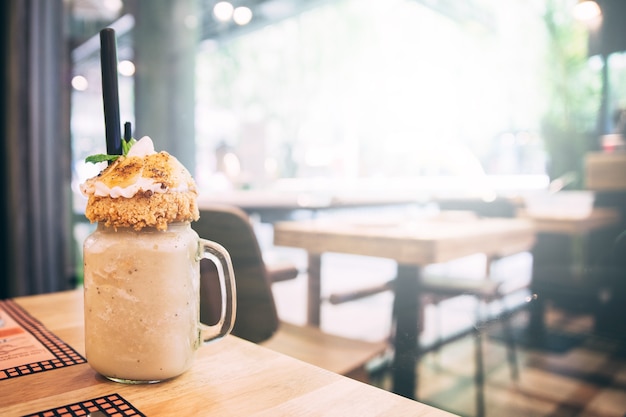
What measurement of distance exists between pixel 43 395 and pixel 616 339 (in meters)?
1.23

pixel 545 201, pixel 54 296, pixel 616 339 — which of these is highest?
pixel 545 201

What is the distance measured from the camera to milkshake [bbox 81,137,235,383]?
0.58 meters

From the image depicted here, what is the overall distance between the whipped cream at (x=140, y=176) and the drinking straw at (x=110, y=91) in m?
0.03

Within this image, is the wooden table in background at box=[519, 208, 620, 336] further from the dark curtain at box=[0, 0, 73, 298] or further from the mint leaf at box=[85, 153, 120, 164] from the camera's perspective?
the dark curtain at box=[0, 0, 73, 298]

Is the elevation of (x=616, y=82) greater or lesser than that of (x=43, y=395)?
greater

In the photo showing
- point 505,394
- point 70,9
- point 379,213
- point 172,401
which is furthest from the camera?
point 70,9

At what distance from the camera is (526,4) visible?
1.53 metres

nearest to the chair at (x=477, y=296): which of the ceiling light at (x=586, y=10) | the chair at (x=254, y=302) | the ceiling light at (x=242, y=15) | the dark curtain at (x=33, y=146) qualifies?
the chair at (x=254, y=302)

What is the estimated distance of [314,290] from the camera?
2.33 meters

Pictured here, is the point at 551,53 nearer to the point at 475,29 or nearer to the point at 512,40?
A: the point at 512,40

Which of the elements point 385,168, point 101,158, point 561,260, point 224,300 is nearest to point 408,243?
point 561,260

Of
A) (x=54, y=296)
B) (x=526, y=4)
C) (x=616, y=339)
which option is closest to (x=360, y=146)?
(x=526, y=4)

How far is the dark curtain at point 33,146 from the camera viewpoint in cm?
242

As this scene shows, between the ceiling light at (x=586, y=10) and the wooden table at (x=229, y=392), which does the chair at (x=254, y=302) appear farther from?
the ceiling light at (x=586, y=10)
